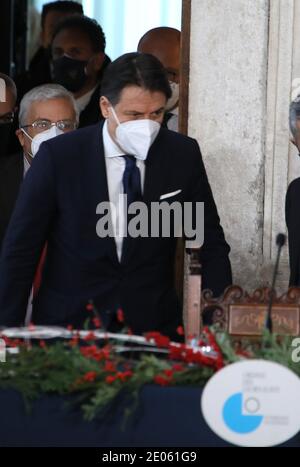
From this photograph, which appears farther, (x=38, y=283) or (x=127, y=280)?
(x=38, y=283)

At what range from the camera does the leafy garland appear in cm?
358

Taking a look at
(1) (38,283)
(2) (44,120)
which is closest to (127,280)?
(1) (38,283)

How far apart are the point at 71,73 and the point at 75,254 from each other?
8.65 feet

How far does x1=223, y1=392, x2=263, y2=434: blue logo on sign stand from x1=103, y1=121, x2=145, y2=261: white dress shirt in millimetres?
1031

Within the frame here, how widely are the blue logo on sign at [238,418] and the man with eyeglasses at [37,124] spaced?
215cm

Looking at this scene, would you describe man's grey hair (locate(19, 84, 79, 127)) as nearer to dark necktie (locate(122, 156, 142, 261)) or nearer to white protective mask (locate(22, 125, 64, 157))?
white protective mask (locate(22, 125, 64, 157))

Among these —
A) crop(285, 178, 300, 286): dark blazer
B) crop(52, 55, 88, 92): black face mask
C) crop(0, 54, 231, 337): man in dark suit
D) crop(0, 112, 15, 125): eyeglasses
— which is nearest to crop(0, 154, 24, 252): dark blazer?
Result: crop(0, 112, 15, 125): eyeglasses

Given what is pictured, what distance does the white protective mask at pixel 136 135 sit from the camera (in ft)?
14.6

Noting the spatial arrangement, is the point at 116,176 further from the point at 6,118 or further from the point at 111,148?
the point at 6,118

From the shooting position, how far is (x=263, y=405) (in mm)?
3500

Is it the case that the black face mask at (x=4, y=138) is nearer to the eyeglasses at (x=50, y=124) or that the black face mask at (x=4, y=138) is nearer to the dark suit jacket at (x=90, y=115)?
the dark suit jacket at (x=90, y=115)

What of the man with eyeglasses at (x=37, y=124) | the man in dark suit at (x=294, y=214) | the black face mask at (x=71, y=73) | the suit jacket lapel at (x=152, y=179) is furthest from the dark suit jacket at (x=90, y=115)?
the suit jacket lapel at (x=152, y=179)

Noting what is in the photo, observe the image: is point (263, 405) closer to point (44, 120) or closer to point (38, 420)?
Answer: point (38, 420)
